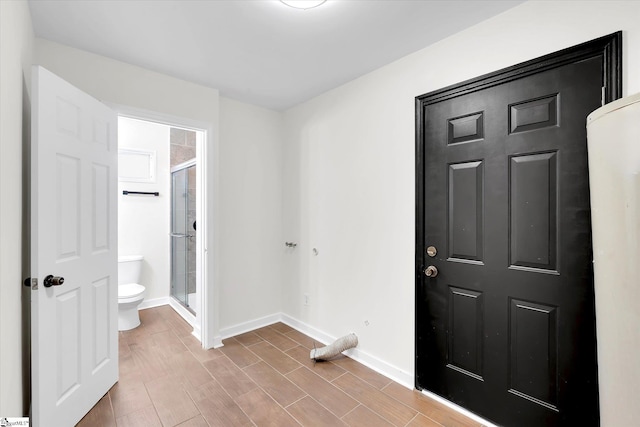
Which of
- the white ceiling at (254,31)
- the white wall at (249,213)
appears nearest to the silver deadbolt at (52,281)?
the white wall at (249,213)

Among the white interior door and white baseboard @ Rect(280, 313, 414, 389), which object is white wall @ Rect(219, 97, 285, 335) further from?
the white interior door

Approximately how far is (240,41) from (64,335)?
2.12 meters

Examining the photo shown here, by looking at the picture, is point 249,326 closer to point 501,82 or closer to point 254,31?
point 254,31

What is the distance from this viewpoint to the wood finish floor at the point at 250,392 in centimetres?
176

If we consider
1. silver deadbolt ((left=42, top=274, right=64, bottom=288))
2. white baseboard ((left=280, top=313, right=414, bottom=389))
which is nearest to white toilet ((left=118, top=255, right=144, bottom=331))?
silver deadbolt ((left=42, top=274, right=64, bottom=288))

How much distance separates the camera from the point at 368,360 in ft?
7.79

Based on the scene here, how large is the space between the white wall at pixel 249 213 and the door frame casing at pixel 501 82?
1.75 m

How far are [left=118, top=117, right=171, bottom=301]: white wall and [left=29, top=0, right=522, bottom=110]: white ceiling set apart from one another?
1640 mm

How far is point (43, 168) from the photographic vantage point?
1517mm

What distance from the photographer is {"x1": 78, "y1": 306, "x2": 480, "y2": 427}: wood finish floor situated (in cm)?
176

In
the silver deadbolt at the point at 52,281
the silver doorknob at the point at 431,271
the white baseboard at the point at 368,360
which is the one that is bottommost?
the white baseboard at the point at 368,360

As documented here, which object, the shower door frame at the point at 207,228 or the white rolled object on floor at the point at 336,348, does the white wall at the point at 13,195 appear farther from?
the white rolled object on floor at the point at 336,348

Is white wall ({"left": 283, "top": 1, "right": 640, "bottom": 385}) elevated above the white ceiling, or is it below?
below

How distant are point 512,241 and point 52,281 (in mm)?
2549
